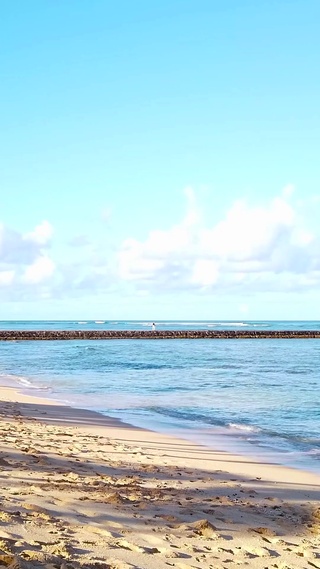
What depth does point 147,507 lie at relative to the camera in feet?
23.1

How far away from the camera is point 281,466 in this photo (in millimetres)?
10945

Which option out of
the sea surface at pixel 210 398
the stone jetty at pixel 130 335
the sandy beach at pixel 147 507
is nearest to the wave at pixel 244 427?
the sea surface at pixel 210 398

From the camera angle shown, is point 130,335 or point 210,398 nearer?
point 210,398

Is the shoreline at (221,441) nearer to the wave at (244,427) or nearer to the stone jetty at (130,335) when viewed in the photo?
the wave at (244,427)

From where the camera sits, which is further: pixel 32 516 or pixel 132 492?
pixel 132 492

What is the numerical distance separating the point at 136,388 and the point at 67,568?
65.9ft

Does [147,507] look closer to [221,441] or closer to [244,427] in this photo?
[221,441]

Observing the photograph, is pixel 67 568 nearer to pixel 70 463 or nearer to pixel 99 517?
pixel 99 517

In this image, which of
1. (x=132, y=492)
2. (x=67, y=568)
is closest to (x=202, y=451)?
(x=132, y=492)

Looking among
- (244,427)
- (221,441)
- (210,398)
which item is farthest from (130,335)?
(221,441)

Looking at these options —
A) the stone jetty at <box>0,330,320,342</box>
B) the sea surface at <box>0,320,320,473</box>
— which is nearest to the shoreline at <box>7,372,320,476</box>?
the sea surface at <box>0,320,320,473</box>

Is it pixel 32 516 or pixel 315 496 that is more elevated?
pixel 32 516

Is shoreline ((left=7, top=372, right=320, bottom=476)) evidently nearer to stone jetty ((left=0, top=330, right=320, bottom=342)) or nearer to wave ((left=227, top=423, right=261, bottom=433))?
wave ((left=227, top=423, right=261, bottom=433))

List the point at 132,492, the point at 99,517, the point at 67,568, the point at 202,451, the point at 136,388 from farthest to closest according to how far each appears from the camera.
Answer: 1. the point at 136,388
2. the point at 202,451
3. the point at 132,492
4. the point at 99,517
5. the point at 67,568
